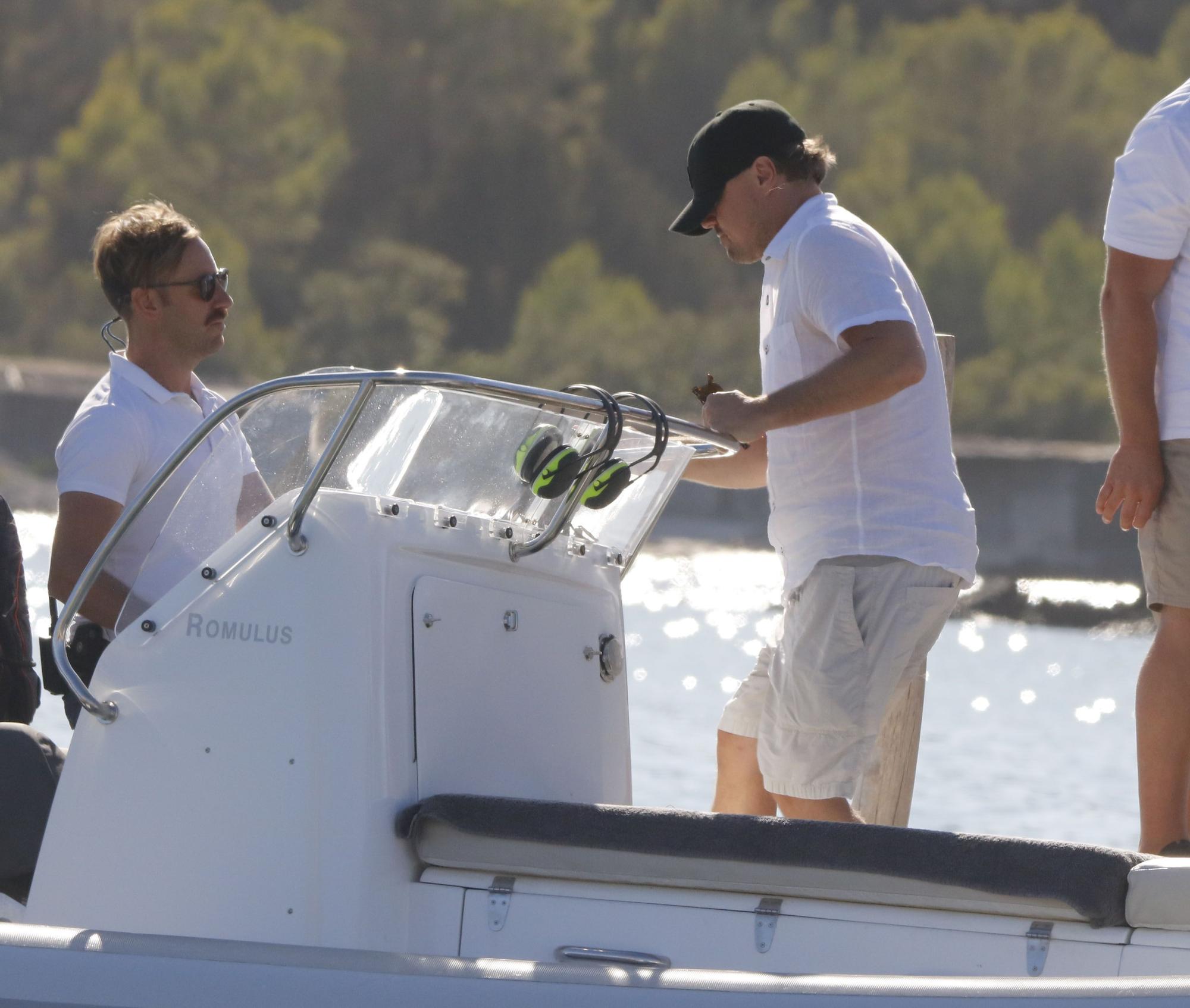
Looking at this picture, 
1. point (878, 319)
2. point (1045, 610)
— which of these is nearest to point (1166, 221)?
point (878, 319)

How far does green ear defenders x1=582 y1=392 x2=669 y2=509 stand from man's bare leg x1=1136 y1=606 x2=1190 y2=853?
87cm

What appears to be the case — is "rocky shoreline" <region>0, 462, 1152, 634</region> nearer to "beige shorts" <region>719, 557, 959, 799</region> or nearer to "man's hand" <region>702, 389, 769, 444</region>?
"beige shorts" <region>719, 557, 959, 799</region>

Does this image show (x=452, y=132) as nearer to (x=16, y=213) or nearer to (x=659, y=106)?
(x=659, y=106)

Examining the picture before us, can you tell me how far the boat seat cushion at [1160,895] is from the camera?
6.41ft

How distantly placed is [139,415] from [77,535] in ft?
0.80

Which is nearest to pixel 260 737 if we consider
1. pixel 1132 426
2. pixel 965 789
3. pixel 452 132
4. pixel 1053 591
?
pixel 1132 426

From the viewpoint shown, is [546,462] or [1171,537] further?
[1171,537]

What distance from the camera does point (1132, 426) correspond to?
279 cm

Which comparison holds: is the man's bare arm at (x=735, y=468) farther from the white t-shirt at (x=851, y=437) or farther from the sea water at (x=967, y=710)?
the sea water at (x=967, y=710)

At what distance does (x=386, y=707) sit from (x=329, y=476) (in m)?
0.33

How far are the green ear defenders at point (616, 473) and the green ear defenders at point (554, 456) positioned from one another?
3 centimetres

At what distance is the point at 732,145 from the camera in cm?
279

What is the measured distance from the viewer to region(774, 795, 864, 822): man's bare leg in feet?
8.77

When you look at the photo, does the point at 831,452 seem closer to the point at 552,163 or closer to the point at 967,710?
the point at 967,710
